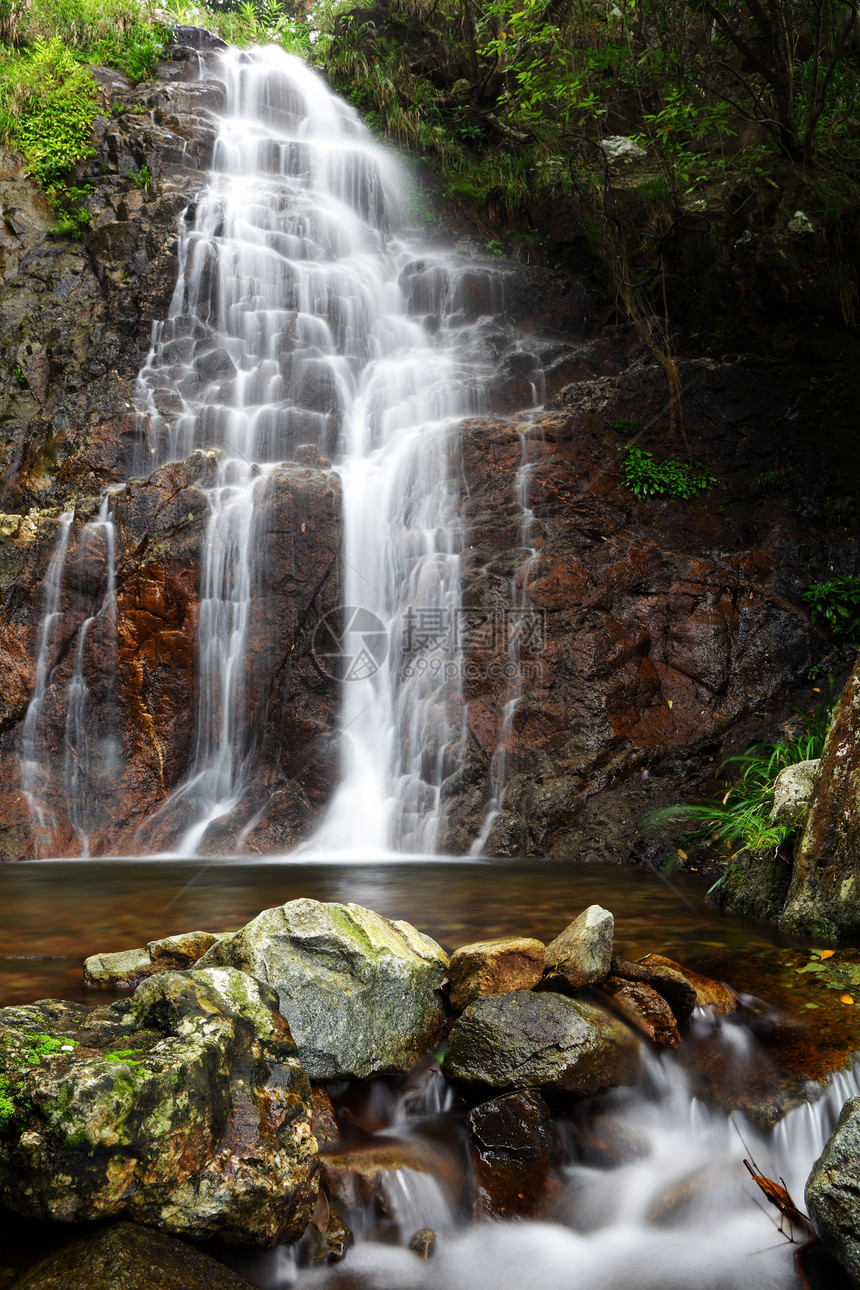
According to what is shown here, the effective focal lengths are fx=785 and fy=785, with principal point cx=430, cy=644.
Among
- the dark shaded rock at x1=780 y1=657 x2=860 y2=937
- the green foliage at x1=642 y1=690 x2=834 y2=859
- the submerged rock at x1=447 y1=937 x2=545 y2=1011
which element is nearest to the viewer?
the submerged rock at x1=447 y1=937 x2=545 y2=1011

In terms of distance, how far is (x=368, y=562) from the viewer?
9727mm

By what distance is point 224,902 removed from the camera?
18.7ft

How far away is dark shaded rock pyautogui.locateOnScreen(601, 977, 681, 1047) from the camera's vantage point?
3.50 m

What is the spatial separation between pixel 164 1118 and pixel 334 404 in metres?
10.9

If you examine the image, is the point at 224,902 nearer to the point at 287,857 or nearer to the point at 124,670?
the point at 287,857

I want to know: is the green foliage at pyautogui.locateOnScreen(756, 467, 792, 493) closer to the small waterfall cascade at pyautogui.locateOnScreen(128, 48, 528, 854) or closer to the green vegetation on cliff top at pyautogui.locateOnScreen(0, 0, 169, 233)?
the small waterfall cascade at pyautogui.locateOnScreen(128, 48, 528, 854)

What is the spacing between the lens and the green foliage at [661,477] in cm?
1023

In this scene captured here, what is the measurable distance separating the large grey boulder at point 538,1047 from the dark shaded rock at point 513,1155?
0.09 meters

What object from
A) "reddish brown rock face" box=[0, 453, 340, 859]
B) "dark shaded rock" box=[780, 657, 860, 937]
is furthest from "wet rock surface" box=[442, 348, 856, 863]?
"dark shaded rock" box=[780, 657, 860, 937]

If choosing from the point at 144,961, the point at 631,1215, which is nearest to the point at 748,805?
the point at 631,1215

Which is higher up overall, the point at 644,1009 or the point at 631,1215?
the point at 644,1009

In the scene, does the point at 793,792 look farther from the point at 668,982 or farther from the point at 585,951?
the point at 585,951

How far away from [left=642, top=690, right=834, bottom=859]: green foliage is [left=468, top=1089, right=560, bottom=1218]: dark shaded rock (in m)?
2.98

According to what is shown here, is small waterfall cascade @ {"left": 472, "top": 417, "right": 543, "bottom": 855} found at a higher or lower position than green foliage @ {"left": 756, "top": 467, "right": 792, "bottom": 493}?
lower
